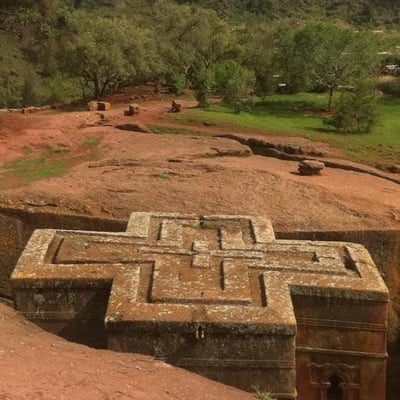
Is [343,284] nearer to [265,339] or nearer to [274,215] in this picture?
[265,339]

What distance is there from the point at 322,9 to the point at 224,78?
138 ft

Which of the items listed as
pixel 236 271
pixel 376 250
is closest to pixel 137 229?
pixel 236 271

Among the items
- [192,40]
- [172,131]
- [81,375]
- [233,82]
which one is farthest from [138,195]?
[192,40]

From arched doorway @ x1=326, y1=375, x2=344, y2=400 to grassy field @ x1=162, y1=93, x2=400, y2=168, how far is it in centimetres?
1145

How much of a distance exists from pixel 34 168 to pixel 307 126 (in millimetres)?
12275

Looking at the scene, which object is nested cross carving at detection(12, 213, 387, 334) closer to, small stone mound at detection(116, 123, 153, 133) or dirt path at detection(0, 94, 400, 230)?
dirt path at detection(0, 94, 400, 230)

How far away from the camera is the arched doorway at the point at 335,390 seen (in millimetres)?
8378

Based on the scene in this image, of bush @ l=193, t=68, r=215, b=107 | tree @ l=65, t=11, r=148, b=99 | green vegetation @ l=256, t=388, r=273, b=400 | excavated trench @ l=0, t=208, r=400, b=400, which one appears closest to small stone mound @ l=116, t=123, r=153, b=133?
bush @ l=193, t=68, r=215, b=107

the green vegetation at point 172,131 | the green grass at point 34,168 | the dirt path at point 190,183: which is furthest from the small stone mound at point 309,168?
the green grass at point 34,168

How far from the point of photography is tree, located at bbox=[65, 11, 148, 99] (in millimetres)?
27297

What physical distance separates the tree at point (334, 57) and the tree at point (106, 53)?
306 inches

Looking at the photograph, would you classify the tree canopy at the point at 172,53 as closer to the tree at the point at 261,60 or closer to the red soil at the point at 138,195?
the tree at the point at 261,60

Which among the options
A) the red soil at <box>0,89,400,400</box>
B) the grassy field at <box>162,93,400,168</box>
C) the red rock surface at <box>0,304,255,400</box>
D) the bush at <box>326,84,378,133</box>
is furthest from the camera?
the bush at <box>326,84,378,133</box>

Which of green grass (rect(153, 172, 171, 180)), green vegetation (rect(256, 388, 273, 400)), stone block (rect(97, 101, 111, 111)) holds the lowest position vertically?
stone block (rect(97, 101, 111, 111))
